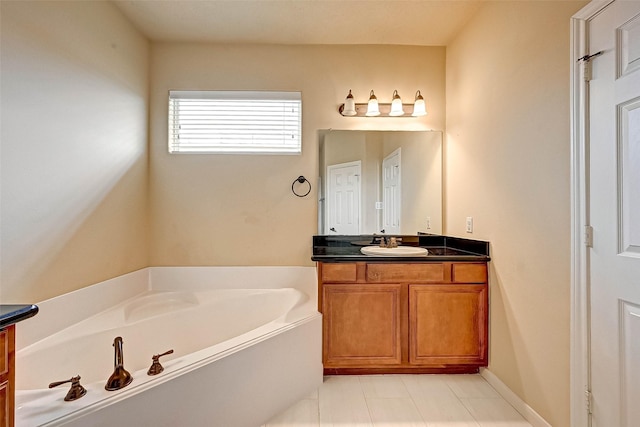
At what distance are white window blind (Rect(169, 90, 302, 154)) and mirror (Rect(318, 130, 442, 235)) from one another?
33 cm

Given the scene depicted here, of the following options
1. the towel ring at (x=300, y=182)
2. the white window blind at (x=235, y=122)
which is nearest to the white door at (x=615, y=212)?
the towel ring at (x=300, y=182)

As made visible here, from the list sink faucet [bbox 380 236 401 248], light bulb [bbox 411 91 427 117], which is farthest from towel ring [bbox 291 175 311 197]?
light bulb [bbox 411 91 427 117]

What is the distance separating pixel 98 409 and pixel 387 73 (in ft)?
9.32

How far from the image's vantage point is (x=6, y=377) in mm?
894

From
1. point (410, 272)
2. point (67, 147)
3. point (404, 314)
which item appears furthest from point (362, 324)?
point (67, 147)

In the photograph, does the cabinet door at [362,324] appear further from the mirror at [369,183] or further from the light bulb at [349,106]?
the light bulb at [349,106]

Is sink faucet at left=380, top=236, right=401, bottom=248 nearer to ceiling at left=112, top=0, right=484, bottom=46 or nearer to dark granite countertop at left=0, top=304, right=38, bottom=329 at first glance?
ceiling at left=112, top=0, right=484, bottom=46

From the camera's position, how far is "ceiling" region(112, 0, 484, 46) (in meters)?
2.18

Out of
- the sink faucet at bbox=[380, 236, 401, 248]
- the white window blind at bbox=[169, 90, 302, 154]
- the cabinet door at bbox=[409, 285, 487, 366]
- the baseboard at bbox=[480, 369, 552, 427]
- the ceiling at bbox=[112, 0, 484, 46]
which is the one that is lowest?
the baseboard at bbox=[480, 369, 552, 427]

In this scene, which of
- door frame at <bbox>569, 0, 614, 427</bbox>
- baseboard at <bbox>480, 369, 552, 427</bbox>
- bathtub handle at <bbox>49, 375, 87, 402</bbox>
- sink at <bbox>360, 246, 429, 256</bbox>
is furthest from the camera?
sink at <bbox>360, 246, 429, 256</bbox>

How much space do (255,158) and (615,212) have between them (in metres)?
2.29

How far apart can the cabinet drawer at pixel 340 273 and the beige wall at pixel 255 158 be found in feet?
1.86

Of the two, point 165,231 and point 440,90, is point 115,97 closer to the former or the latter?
point 165,231

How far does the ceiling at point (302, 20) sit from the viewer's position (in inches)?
85.7
